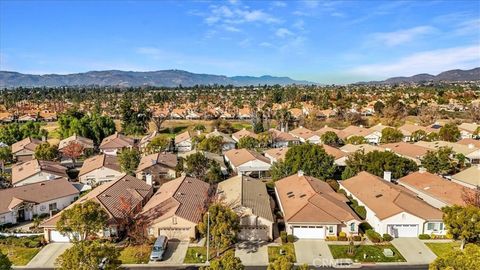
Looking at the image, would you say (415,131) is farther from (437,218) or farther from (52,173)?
(52,173)

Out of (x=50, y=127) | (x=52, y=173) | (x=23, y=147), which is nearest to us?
(x=52, y=173)

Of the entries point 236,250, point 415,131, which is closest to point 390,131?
point 415,131

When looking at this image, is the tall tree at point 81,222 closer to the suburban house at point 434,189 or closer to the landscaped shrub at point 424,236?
the landscaped shrub at point 424,236

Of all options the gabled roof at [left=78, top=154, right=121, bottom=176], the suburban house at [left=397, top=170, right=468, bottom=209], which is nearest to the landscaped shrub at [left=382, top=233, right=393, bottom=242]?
the suburban house at [left=397, top=170, right=468, bottom=209]

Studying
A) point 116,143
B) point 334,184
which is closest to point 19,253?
point 334,184

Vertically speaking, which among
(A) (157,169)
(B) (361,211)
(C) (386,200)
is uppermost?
(C) (386,200)

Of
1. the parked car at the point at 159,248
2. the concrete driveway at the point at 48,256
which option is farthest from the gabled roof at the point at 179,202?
the concrete driveway at the point at 48,256

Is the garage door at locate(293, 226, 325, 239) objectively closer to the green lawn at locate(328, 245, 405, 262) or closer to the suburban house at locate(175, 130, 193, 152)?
the green lawn at locate(328, 245, 405, 262)

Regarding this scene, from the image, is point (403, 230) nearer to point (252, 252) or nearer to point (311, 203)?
point (311, 203)
